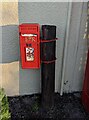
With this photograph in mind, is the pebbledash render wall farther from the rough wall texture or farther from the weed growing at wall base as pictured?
the weed growing at wall base

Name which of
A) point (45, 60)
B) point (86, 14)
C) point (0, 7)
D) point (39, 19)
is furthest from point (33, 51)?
point (86, 14)

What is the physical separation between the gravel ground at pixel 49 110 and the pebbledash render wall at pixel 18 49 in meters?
0.13

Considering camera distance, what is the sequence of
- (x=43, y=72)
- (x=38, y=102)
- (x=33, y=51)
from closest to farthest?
1. (x=33, y=51)
2. (x=43, y=72)
3. (x=38, y=102)

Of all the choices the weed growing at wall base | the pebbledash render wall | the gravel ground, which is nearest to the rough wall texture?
the pebbledash render wall

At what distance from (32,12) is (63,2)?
437 mm

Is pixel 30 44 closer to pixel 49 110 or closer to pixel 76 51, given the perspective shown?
pixel 76 51

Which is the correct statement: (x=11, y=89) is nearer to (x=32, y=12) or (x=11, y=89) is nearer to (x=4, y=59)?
(x=4, y=59)

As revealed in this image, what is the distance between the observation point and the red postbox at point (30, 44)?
288 cm

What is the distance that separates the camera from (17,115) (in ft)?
10.7

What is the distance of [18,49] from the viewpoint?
10.9ft

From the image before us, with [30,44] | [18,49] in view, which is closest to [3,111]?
[30,44]

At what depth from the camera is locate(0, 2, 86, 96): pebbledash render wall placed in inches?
122

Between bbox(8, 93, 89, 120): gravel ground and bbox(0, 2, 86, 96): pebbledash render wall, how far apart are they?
13 centimetres

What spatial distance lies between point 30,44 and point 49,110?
1055 millimetres
